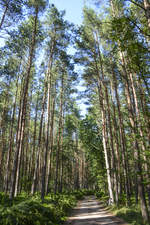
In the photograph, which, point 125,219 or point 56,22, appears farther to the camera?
point 56,22

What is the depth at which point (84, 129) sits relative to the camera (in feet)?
72.5

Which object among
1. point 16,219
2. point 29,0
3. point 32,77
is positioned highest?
point 29,0

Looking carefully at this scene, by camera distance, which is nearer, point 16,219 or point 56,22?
point 16,219

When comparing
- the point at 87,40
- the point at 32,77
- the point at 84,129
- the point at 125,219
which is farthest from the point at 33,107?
the point at 125,219

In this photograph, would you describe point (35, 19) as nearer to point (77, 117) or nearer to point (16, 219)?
point (16, 219)

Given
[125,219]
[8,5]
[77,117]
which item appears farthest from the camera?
[77,117]

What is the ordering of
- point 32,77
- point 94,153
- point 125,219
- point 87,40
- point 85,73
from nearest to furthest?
point 125,219, point 87,40, point 85,73, point 32,77, point 94,153

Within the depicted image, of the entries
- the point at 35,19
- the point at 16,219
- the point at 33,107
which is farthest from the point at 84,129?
the point at 16,219

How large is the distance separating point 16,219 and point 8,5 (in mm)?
11141

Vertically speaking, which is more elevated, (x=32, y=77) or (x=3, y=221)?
(x=32, y=77)

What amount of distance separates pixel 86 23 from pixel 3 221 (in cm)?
1464

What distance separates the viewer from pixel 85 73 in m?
14.7

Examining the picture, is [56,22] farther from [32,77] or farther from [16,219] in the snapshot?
[16,219]

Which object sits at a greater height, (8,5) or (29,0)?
(29,0)
